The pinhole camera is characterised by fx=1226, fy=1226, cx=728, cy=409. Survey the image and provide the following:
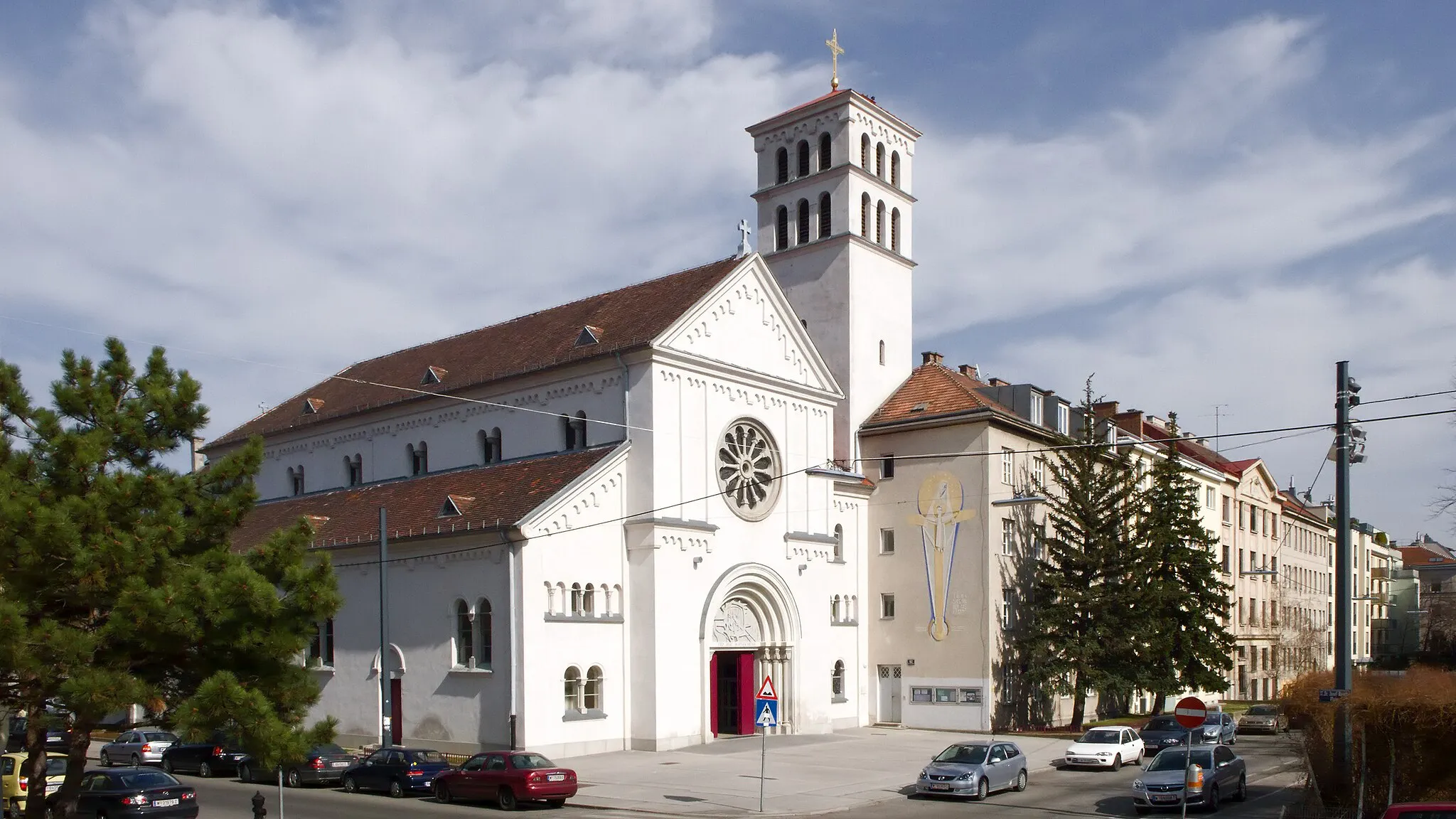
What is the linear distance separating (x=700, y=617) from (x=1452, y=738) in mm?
22079

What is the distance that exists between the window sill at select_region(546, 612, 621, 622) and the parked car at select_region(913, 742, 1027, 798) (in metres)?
10.7

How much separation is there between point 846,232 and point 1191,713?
3183 cm

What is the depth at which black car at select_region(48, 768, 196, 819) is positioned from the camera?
70.4 ft

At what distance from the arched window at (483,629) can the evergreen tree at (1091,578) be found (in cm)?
2070

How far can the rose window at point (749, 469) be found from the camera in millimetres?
39438

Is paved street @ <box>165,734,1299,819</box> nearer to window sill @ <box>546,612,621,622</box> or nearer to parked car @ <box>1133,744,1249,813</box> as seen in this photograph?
parked car @ <box>1133,744,1249,813</box>

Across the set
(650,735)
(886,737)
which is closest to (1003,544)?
(886,737)

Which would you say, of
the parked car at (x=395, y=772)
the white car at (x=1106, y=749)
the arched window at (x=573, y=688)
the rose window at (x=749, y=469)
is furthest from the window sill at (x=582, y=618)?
the white car at (x=1106, y=749)

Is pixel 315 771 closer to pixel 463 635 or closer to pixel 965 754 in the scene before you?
pixel 463 635

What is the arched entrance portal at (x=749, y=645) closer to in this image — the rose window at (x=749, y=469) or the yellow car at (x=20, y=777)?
the rose window at (x=749, y=469)

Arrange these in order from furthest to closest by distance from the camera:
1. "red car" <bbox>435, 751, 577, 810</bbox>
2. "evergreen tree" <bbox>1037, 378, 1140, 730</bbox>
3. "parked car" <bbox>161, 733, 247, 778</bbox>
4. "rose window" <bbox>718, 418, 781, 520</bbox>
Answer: "evergreen tree" <bbox>1037, 378, 1140, 730</bbox>, "rose window" <bbox>718, 418, 781, 520</bbox>, "parked car" <bbox>161, 733, 247, 778</bbox>, "red car" <bbox>435, 751, 577, 810</bbox>

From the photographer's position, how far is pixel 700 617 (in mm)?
37625

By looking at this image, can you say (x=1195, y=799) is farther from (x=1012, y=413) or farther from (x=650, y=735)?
(x=1012, y=413)

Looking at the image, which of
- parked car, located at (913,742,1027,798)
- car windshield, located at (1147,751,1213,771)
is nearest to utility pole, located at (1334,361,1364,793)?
car windshield, located at (1147,751,1213,771)
